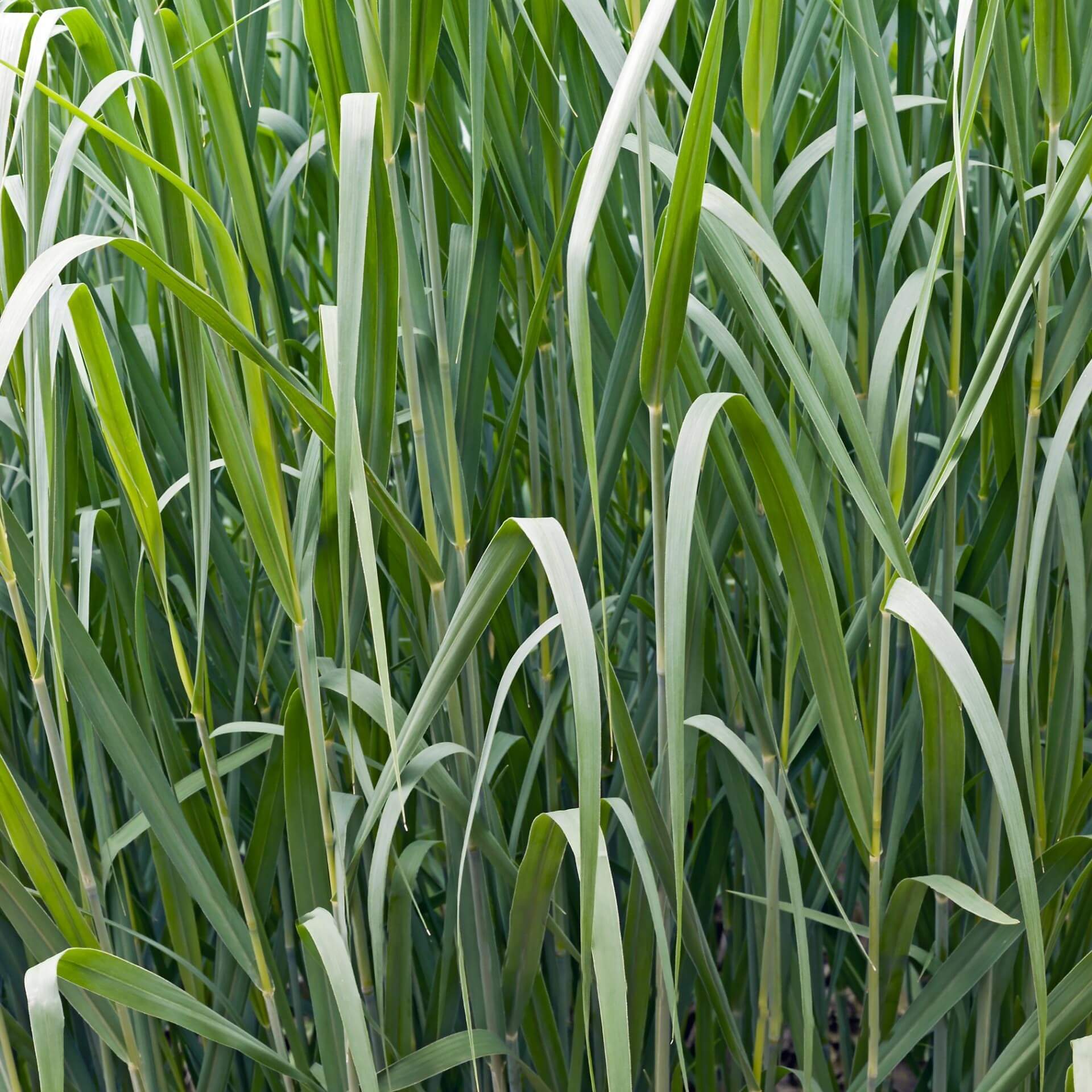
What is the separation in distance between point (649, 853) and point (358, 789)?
0.26 meters

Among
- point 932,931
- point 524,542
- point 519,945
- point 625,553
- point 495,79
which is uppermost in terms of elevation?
point 495,79

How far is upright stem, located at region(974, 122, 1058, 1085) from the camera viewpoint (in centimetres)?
61

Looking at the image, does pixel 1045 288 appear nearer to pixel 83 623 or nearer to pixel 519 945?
pixel 519 945

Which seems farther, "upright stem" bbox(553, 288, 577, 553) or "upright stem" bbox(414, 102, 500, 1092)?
"upright stem" bbox(553, 288, 577, 553)

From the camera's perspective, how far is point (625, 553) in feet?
2.80

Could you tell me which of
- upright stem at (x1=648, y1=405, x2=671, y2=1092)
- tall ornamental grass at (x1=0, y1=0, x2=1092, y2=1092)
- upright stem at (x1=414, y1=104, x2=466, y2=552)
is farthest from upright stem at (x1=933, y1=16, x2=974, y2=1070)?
upright stem at (x1=414, y1=104, x2=466, y2=552)

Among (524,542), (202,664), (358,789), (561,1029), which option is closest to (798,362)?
(524,542)

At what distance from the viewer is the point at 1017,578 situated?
2.15 feet

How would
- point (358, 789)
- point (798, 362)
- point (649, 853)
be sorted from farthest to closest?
point (358, 789)
point (649, 853)
point (798, 362)

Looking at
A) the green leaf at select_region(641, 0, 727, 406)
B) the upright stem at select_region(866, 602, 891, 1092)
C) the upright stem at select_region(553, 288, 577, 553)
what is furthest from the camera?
the upright stem at select_region(553, 288, 577, 553)

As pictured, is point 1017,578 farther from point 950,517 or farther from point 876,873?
point 876,873

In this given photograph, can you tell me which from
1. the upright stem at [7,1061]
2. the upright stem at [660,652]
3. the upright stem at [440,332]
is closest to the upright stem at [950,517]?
the upright stem at [660,652]

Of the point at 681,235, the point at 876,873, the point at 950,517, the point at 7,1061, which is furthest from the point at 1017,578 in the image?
the point at 7,1061

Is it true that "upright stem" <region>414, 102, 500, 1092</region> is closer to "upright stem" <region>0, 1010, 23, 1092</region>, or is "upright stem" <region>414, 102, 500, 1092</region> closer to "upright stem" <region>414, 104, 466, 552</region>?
"upright stem" <region>414, 104, 466, 552</region>
